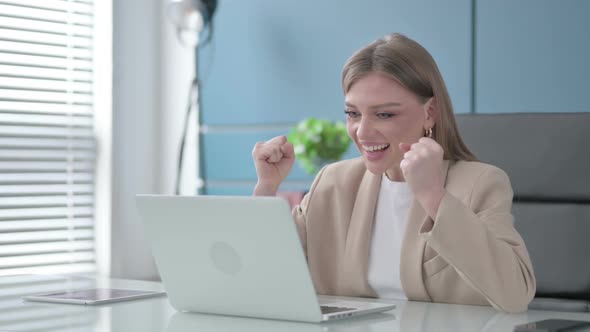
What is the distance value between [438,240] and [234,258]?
384 mm

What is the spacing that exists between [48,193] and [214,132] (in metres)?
0.82

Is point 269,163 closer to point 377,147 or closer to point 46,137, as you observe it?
point 377,147

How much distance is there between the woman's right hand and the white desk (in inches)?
18.0

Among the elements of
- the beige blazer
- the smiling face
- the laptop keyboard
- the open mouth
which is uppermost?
the smiling face

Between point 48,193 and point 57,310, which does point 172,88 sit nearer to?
point 48,193

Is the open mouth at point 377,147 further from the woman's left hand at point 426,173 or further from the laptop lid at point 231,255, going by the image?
the laptop lid at point 231,255

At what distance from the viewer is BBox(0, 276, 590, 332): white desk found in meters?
1.31

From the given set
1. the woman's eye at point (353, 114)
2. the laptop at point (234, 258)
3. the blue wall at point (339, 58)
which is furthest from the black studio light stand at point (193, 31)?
the laptop at point (234, 258)

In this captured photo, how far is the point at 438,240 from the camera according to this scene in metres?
1.52

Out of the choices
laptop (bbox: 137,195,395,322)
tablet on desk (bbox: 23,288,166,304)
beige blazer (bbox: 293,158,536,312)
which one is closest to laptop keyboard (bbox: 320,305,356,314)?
laptop (bbox: 137,195,395,322)

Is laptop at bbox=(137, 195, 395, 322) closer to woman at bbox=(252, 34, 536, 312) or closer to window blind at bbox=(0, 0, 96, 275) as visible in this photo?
woman at bbox=(252, 34, 536, 312)

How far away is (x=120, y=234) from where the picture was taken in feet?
13.6

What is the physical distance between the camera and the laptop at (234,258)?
129cm

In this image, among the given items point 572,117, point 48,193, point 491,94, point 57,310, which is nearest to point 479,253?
point 572,117
